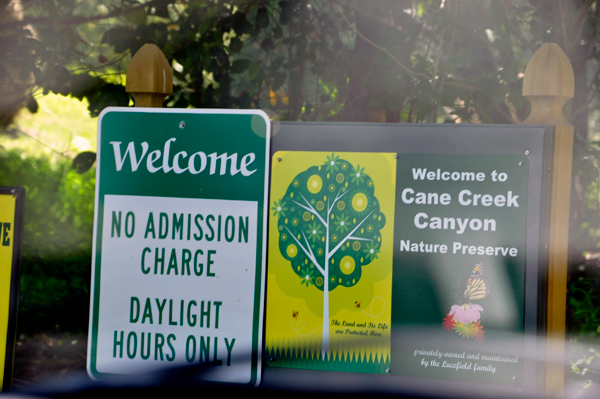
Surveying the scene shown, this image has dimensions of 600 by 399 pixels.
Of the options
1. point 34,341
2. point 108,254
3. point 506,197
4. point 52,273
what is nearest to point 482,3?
point 506,197

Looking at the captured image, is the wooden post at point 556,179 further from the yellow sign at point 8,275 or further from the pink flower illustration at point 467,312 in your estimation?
the yellow sign at point 8,275

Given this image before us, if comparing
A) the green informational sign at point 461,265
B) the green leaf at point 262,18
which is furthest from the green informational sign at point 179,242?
the green leaf at point 262,18

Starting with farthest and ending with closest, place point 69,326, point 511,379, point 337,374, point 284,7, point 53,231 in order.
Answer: point 53,231 < point 69,326 < point 284,7 < point 337,374 < point 511,379

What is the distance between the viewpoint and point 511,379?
1.47 metres

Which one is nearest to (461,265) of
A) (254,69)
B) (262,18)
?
(254,69)

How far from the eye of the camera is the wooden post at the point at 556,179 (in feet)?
4.82

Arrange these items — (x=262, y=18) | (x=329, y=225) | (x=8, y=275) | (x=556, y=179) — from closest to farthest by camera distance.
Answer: (x=556, y=179) < (x=329, y=225) < (x=8, y=275) < (x=262, y=18)

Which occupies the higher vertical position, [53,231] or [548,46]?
[548,46]

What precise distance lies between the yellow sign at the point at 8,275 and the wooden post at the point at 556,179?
1.71 m

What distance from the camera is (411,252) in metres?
1.53

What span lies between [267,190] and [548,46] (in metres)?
0.97

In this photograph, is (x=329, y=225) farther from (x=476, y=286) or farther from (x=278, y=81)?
(x=278, y=81)

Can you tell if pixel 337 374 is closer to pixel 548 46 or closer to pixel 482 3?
pixel 548 46

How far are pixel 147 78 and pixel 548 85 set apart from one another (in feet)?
4.26
